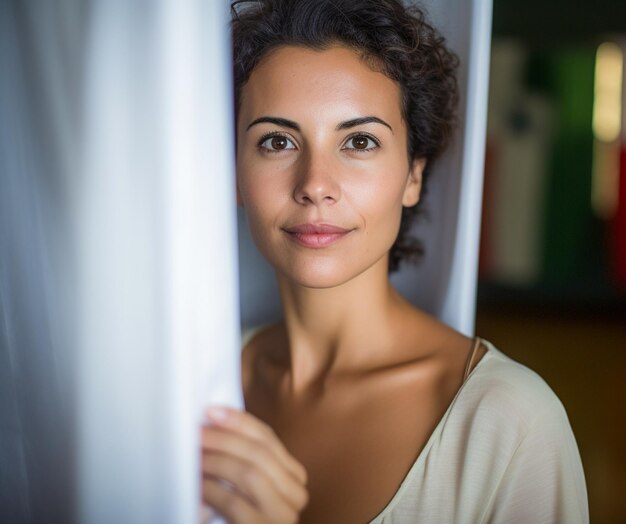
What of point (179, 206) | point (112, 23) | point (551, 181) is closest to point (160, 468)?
point (179, 206)

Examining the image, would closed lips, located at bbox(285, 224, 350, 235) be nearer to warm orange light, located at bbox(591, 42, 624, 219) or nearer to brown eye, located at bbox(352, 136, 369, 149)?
brown eye, located at bbox(352, 136, 369, 149)

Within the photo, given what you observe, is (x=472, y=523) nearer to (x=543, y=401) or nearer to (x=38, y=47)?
(x=543, y=401)

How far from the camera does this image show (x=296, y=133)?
529mm

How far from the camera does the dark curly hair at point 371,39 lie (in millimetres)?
551

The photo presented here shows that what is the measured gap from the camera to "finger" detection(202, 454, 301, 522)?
489mm

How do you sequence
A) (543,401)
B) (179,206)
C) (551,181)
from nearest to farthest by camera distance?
(179,206), (543,401), (551,181)

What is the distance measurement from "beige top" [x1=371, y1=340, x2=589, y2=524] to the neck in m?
0.10

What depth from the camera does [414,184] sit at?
62 centimetres

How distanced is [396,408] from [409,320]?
0.08 metres

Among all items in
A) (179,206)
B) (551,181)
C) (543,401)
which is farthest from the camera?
(551,181)

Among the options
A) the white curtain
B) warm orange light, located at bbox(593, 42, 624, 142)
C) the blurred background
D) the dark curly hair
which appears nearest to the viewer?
the white curtain

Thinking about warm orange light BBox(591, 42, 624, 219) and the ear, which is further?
warm orange light BBox(591, 42, 624, 219)

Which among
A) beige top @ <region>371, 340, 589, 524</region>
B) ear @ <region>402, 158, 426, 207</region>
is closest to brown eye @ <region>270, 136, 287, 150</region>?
ear @ <region>402, 158, 426, 207</region>

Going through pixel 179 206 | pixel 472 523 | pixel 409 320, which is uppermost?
pixel 179 206
